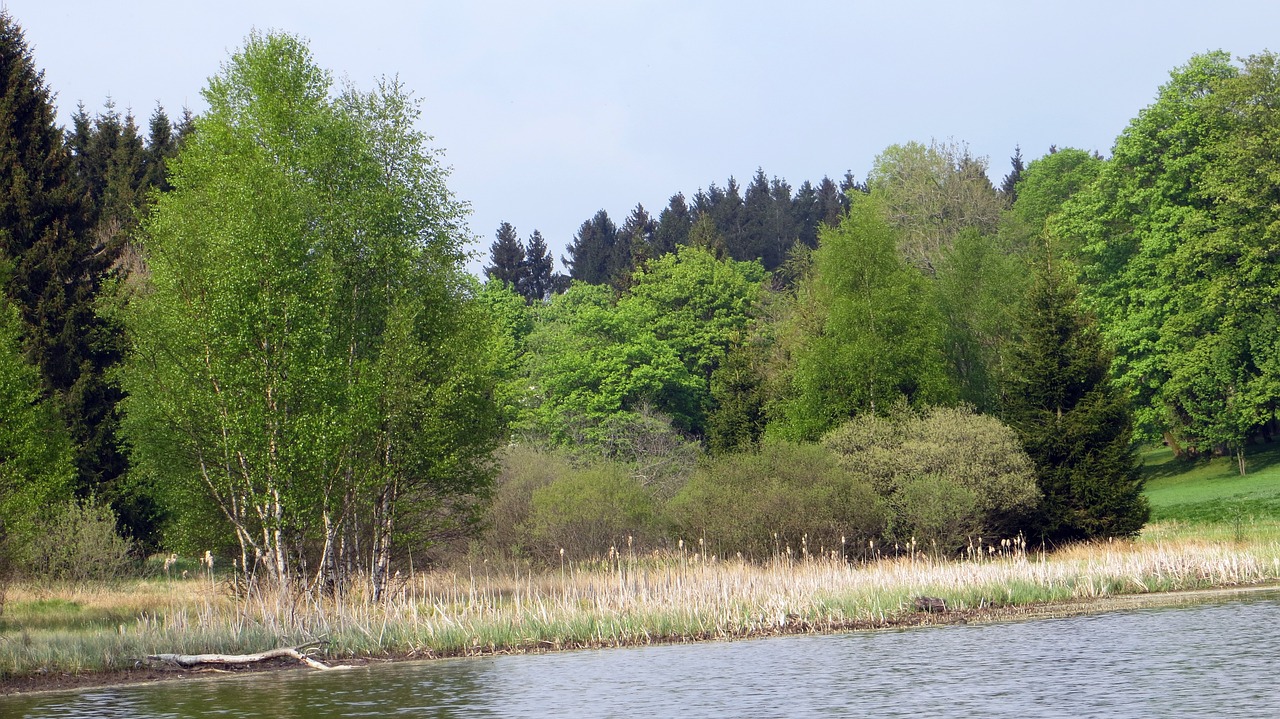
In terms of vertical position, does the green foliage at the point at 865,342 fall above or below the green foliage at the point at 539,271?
below

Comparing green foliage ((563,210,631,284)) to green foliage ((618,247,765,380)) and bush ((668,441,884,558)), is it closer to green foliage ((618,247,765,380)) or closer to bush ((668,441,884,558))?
green foliage ((618,247,765,380))

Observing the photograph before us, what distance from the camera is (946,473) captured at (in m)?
40.3

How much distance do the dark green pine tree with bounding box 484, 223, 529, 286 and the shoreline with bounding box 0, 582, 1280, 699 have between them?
11551cm

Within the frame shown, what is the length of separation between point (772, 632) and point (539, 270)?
4778 inches

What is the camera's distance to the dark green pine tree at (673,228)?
12238 cm

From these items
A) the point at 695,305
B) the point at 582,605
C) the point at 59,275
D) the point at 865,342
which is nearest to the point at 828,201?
the point at 695,305

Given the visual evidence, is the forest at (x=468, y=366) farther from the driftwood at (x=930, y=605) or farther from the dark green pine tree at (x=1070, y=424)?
the driftwood at (x=930, y=605)

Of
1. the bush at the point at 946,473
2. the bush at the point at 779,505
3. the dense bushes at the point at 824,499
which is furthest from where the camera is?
the bush at the point at 946,473

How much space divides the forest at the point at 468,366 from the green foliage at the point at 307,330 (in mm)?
106

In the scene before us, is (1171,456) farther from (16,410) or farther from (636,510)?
(16,410)

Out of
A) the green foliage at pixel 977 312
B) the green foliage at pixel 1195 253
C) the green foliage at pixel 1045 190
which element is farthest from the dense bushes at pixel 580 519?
the green foliage at pixel 1045 190

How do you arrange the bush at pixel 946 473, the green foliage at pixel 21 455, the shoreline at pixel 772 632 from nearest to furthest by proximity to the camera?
1. the shoreline at pixel 772 632
2. the green foliage at pixel 21 455
3. the bush at pixel 946 473

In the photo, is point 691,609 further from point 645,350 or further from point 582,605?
point 645,350

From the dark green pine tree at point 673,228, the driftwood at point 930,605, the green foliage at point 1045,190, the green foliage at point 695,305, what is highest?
the dark green pine tree at point 673,228
